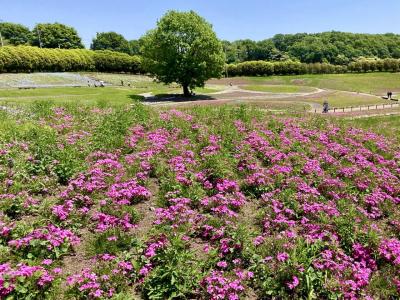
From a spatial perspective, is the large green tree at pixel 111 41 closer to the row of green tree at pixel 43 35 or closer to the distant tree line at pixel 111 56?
the distant tree line at pixel 111 56

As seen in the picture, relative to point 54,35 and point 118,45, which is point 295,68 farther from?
point 118,45

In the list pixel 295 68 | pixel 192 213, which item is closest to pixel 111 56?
pixel 295 68

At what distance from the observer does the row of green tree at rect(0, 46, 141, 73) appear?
84.8 metres

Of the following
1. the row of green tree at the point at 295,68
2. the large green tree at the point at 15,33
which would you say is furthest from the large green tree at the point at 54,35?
the row of green tree at the point at 295,68

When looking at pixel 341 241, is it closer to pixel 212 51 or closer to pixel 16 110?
pixel 16 110

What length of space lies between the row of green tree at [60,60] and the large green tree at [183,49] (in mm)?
41846

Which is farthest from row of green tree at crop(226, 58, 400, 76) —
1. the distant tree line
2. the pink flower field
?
the pink flower field

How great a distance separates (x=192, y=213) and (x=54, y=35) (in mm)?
169662

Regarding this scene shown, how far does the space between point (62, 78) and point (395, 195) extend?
8518 cm

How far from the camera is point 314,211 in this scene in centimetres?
1067

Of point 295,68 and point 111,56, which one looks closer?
point 111,56

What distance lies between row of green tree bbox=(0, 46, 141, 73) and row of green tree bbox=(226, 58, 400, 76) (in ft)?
130

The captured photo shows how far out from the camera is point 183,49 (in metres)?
62.4

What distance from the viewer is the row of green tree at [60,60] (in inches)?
3338
